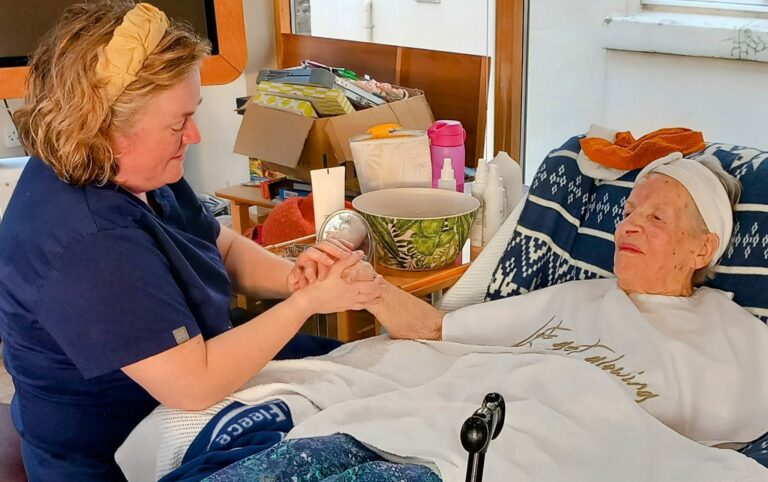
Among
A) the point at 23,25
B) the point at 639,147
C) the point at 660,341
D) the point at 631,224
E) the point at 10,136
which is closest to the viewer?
the point at 660,341

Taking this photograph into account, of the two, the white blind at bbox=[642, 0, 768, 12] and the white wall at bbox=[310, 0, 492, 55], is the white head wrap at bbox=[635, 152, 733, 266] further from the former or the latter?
the white wall at bbox=[310, 0, 492, 55]

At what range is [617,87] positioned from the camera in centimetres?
280

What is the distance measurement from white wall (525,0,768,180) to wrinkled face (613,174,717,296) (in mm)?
967

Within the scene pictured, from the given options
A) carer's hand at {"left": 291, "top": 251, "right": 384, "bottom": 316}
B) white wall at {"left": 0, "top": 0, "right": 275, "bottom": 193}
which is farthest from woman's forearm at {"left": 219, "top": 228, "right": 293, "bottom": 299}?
white wall at {"left": 0, "top": 0, "right": 275, "bottom": 193}

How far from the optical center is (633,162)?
1.88 metres

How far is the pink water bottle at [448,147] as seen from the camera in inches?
85.8

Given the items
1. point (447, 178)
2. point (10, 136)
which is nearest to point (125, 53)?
point (447, 178)

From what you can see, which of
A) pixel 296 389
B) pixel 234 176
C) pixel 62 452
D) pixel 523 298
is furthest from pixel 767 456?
pixel 234 176

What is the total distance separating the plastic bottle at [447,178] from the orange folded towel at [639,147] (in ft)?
1.02

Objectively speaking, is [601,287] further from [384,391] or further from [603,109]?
[603,109]

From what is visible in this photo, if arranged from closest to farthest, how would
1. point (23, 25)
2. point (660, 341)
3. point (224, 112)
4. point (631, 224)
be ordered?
1. point (660, 341)
2. point (631, 224)
3. point (23, 25)
4. point (224, 112)

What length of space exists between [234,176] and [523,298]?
1.99 metres

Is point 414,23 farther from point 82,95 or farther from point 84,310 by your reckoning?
point 84,310

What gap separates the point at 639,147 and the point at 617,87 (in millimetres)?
993
